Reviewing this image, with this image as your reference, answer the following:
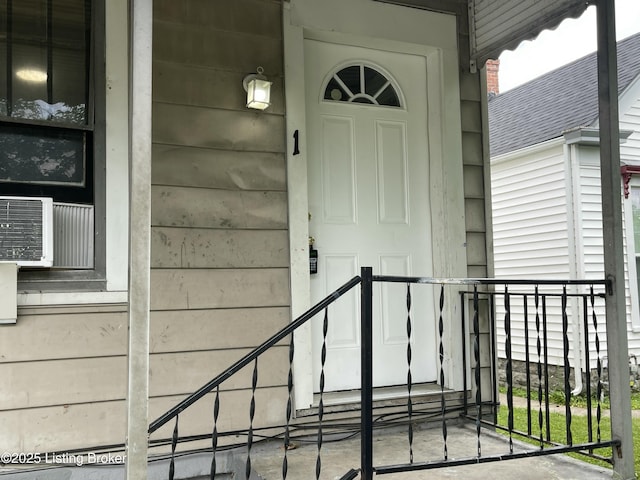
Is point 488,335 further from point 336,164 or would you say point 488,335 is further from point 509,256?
point 509,256

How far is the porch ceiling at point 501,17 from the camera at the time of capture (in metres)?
2.81

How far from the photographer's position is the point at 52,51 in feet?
8.68

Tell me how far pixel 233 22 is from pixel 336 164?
1.00 meters

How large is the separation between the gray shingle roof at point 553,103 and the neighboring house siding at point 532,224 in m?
0.32

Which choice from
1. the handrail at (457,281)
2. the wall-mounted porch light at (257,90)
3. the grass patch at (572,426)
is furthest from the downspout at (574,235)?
the wall-mounted porch light at (257,90)

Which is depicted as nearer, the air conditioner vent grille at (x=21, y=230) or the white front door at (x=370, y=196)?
the air conditioner vent grille at (x=21, y=230)

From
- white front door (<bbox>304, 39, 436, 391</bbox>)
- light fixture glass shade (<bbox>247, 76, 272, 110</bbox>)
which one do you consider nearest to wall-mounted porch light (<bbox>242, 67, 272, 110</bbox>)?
light fixture glass shade (<bbox>247, 76, 272, 110</bbox>)

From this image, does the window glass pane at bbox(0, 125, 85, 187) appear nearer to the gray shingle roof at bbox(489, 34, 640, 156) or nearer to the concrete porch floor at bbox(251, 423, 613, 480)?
the concrete porch floor at bbox(251, 423, 613, 480)

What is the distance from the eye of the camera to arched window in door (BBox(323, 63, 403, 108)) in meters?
3.29

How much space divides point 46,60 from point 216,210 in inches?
43.8

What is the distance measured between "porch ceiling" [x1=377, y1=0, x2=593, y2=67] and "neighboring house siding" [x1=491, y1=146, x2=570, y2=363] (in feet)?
10.9

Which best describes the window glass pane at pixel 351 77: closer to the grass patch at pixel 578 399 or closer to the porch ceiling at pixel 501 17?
the porch ceiling at pixel 501 17

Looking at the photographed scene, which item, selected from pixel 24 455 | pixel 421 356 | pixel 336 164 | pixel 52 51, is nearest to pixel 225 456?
A: pixel 24 455

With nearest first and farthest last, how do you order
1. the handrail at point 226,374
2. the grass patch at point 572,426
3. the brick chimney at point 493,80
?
1. the handrail at point 226,374
2. the grass patch at point 572,426
3. the brick chimney at point 493,80
